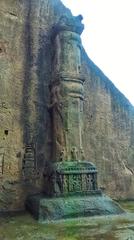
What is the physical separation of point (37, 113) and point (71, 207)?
2154 millimetres

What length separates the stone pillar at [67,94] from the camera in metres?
5.35

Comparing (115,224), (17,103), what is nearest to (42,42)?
(17,103)

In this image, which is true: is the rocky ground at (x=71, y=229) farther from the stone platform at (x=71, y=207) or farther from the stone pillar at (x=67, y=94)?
the stone pillar at (x=67, y=94)

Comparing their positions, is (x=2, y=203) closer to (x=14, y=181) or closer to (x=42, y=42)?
(x=14, y=181)

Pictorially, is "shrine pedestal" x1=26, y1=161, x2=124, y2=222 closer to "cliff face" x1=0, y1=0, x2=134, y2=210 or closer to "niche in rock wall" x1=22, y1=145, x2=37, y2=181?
"niche in rock wall" x1=22, y1=145, x2=37, y2=181

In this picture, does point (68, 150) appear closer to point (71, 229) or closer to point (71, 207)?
point (71, 207)

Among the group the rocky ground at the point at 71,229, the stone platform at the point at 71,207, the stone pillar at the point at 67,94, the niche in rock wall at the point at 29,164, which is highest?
the stone pillar at the point at 67,94

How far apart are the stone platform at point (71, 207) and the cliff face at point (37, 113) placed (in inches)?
34.5

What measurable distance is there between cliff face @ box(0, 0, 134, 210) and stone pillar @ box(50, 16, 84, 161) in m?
0.47

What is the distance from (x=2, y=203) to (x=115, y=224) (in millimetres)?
2198

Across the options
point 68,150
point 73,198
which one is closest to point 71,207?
point 73,198

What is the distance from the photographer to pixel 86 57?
22.5 ft

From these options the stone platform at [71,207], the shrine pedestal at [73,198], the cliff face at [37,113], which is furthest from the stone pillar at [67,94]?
the stone platform at [71,207]

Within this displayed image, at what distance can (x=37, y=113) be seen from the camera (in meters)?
5.98
